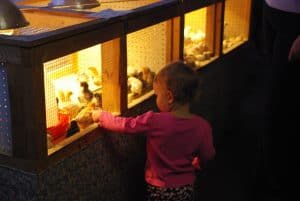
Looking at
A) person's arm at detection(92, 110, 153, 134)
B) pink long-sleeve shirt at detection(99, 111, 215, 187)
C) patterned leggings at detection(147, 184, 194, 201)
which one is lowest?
patterned leggings at detection(147, 184, 194, 201)

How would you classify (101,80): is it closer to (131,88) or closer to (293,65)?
(131,88)

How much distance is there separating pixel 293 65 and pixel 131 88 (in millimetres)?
763

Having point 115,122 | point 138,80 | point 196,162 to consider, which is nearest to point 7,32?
point 115,122

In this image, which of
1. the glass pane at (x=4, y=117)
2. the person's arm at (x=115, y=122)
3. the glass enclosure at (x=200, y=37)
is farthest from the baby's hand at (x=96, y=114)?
the glass enclosure at (x=200, y=37)

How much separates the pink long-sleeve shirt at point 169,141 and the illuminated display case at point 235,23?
3.69 feet

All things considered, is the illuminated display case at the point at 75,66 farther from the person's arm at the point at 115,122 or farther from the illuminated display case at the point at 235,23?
the illuminated display case at the point at 235,23

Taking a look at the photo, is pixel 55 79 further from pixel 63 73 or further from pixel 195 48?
pixel 195 48

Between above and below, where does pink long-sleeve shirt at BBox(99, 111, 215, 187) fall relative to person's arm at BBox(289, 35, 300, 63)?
below

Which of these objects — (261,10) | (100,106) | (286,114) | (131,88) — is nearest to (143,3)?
(131,88)

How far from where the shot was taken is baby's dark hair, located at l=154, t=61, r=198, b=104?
1772mm

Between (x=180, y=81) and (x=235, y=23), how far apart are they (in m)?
1.44

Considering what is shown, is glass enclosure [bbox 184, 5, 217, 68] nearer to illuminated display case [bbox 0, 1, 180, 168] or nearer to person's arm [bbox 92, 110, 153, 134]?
illuminated display case [bbox 0, 1, 180, 168]

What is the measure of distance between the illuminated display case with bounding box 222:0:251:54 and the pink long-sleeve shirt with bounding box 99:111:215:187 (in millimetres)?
1123

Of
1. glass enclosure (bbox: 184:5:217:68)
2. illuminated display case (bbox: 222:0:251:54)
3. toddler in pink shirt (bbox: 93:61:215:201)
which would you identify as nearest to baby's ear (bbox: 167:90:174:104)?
toddler in pink shirt (bbox: 93:61:215:201)
